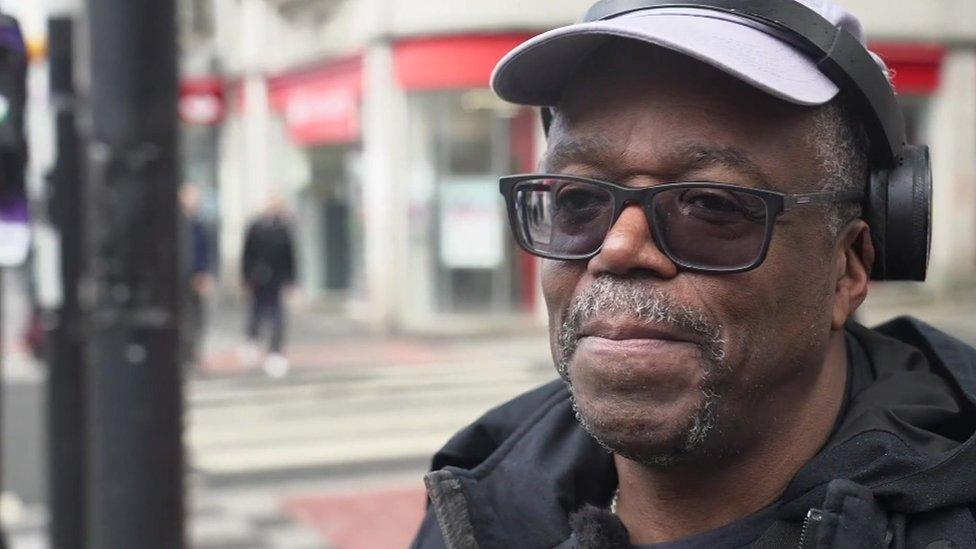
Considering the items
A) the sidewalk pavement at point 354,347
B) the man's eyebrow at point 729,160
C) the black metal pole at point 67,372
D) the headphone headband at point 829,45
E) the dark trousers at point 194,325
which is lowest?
the sidewalk pavement at point 354,347

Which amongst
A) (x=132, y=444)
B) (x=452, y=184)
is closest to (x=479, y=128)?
(x=452, y=184)

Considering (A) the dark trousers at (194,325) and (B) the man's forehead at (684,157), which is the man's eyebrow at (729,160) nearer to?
(B) the man's forehead at (684,157)

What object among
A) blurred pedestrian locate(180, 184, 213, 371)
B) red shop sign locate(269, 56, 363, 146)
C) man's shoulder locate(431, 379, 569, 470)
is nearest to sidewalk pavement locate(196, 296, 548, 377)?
blurred pedestrian locate(180, 184, 213, 371)

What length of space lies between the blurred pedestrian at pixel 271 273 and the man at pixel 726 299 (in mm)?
11009

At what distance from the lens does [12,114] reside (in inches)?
98.6

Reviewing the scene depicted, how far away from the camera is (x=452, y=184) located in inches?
621

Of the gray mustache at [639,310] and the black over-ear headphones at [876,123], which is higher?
the black over-ear headphones at [876,123]

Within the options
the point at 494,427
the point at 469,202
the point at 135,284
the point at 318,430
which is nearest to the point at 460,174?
the point at 469,202

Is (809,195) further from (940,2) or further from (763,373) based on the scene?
(940,2)

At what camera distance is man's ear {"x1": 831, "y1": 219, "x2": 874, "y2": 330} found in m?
1.49

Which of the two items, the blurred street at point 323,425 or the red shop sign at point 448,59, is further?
the red shop sign at point 448,59

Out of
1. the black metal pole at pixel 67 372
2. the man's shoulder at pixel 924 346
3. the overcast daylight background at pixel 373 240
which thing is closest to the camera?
the man's shoulder at pixel 924 346

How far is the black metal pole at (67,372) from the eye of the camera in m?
4.84

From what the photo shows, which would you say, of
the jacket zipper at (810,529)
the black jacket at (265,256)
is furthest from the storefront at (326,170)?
the jacket zipper at (810,529)
